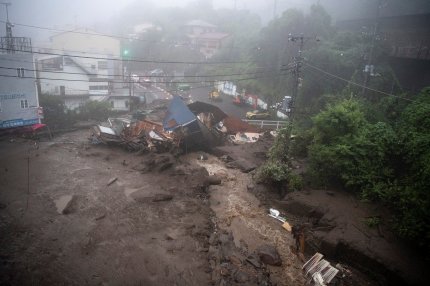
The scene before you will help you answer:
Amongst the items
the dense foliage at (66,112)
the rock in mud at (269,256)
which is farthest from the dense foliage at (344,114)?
the dense foliage at (66,112)

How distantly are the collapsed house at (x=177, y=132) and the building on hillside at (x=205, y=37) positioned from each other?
117ft

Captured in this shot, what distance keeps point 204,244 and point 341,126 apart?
9.75m

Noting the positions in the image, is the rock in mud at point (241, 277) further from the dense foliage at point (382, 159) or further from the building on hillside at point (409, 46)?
the building on hillside at point (409, 46)

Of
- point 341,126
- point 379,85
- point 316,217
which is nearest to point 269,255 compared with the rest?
point 316,217

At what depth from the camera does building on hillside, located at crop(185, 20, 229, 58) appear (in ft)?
194

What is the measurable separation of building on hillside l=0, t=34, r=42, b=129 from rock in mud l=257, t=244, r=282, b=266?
24244mm

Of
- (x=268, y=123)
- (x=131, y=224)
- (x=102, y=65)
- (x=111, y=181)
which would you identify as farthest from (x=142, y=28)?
(x=131, y=224)

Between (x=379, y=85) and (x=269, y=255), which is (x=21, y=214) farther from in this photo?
(x=379, y=85)

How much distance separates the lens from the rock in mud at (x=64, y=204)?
1432 centimetres

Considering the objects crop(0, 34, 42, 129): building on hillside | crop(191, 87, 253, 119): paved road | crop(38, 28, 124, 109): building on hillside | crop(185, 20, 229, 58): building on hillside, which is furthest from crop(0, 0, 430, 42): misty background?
crop(0, 34, 42, 129): building on hillside

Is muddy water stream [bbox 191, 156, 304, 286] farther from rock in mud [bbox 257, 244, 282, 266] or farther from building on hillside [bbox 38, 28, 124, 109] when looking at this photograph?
building on hillside [bbox 38, 28, 124, 109]

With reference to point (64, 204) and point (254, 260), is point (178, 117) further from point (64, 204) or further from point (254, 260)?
point (254, 260)

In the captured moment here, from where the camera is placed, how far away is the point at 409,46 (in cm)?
2762

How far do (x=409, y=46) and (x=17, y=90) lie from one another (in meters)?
36.7
